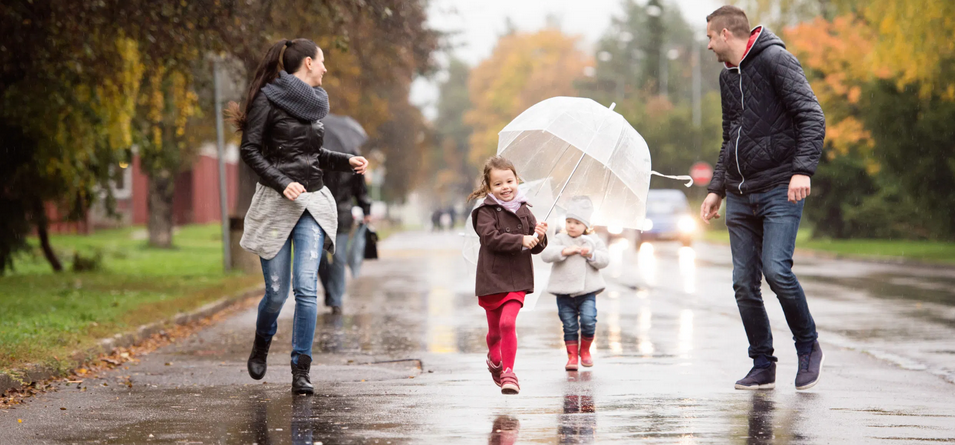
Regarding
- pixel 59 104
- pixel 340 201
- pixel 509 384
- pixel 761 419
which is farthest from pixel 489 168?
pixel 59 104

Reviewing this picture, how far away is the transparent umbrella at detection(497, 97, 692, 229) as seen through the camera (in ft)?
23.2

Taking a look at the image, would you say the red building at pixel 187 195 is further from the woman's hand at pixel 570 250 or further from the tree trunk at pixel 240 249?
the woman's hand at pixel 570 250

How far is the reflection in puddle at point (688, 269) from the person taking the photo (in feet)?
53.7

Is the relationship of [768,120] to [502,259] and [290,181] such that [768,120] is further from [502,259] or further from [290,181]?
[290,181]

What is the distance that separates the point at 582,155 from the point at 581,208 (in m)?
0.64

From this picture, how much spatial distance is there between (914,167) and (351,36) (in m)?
12.0

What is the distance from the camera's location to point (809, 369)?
6.60m

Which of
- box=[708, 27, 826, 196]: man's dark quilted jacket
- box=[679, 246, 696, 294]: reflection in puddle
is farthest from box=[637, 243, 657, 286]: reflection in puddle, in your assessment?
box=[708, 27, 826, 196]: man's dark quilted jacket

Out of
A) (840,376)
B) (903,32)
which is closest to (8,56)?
(840,376)

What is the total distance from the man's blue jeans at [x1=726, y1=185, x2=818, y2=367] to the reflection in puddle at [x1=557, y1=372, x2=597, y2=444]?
3.31ft

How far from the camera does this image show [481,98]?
89.6 metres

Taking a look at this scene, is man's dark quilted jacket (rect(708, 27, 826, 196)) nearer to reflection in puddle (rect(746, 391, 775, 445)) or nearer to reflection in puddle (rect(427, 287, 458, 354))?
reflection in puddle (rect(746, 391, 775, 445))

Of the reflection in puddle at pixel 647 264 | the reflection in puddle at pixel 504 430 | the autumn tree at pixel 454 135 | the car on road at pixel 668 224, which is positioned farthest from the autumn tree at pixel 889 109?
the autumn tree at pixel 454 135

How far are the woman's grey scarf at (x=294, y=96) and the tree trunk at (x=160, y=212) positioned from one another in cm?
2501
